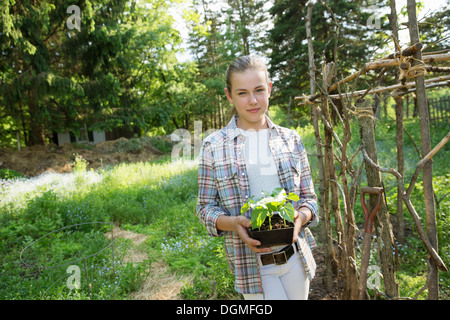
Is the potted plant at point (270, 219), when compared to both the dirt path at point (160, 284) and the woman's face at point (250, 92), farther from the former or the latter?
the dirt path at point (160, 284)

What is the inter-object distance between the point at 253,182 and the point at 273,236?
0.31 meters

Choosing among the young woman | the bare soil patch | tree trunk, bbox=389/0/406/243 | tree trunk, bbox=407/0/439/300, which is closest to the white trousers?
the young woman

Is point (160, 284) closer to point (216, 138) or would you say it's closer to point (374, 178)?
point (216, 138)

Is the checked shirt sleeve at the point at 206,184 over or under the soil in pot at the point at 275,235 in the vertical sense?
over

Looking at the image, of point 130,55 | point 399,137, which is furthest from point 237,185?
point 130,55

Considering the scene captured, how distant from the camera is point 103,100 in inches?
441

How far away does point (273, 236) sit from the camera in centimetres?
117

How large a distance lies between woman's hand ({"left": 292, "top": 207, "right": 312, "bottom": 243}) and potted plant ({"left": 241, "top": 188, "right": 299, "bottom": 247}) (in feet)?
0.16

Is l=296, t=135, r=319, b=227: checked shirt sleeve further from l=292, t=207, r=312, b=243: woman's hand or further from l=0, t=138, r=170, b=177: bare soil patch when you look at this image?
l=0, t=138, r=170, b=177: bare soil patch

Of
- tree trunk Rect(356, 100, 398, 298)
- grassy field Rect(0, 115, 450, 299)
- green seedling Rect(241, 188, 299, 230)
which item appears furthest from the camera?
grassy field Rect(0, 115, 450, 299)

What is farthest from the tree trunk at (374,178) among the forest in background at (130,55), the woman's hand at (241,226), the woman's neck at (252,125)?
the forest in background at (130,55)

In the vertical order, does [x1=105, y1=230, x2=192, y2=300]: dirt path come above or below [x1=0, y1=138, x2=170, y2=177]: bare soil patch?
below

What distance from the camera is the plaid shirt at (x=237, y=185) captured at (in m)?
1.35

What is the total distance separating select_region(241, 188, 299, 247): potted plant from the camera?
1.13 m
